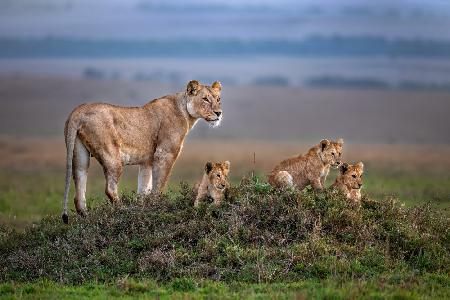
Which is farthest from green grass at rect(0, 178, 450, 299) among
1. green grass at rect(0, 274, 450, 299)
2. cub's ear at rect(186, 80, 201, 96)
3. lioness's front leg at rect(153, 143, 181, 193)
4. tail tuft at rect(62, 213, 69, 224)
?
cub's ear at rect(186, 80, 201, 96)

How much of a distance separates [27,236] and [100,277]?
2.53 metres

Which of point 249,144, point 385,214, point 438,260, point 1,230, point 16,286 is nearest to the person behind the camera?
point 16,286

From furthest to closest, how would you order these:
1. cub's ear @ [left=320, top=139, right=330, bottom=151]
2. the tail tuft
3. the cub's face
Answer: cub's ear @ [left=320, top=139, right=330, bottom=151]
the tail tuft
the cub's face

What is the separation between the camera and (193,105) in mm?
16375

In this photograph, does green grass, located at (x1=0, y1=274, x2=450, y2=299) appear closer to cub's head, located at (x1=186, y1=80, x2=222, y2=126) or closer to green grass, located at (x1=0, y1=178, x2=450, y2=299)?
Answer: green grass, located at (x1=0, y1=178, x2=450, y2=299)

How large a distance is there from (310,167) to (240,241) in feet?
6.93

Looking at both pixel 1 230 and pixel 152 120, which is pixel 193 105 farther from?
pixel 1 230

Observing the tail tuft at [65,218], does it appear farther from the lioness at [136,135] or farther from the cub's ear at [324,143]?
the cub's ear at [324,143]

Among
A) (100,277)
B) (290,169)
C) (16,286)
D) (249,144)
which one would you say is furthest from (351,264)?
(249,144)

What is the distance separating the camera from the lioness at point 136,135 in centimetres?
1506

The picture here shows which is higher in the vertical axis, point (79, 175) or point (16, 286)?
point (79, 175)

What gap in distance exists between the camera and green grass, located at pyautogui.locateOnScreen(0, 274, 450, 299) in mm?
11688

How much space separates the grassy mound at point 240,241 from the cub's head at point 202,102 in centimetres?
181

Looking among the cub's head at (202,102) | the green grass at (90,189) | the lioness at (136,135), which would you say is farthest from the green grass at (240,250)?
the cub's head at (202,102)
